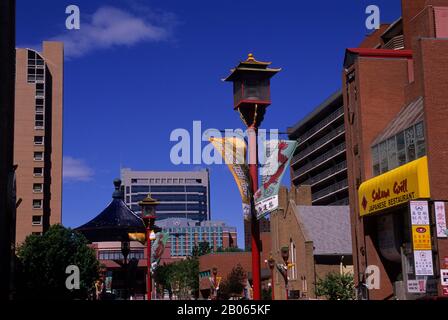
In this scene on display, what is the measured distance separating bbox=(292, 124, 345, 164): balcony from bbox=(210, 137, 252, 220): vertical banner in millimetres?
101106

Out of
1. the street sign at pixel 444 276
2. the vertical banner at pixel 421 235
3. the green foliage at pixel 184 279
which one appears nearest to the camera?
the street sign at pixel 444 276

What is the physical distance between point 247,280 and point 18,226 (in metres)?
45.7

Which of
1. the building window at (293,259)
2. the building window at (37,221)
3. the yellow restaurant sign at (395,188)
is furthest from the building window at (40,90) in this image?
the yellow restaurant sign at (395,188)

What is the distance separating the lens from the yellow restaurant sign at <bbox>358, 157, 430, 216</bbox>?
44.8m

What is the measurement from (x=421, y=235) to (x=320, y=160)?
290 feet

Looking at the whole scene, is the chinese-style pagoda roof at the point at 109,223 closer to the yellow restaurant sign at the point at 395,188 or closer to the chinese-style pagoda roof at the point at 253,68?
the yellow restaurant sign at the point at 395,188

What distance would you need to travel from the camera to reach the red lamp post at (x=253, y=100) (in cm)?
1862

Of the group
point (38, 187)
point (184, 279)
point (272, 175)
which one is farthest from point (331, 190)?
point (272, 175)

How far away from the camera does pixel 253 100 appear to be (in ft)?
62.4

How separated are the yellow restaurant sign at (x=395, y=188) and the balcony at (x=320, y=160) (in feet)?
219

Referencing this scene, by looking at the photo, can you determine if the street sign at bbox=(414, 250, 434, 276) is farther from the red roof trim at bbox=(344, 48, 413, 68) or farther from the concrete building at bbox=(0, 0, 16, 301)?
the concrete building at bbox=(0, 0, 16, 301)
